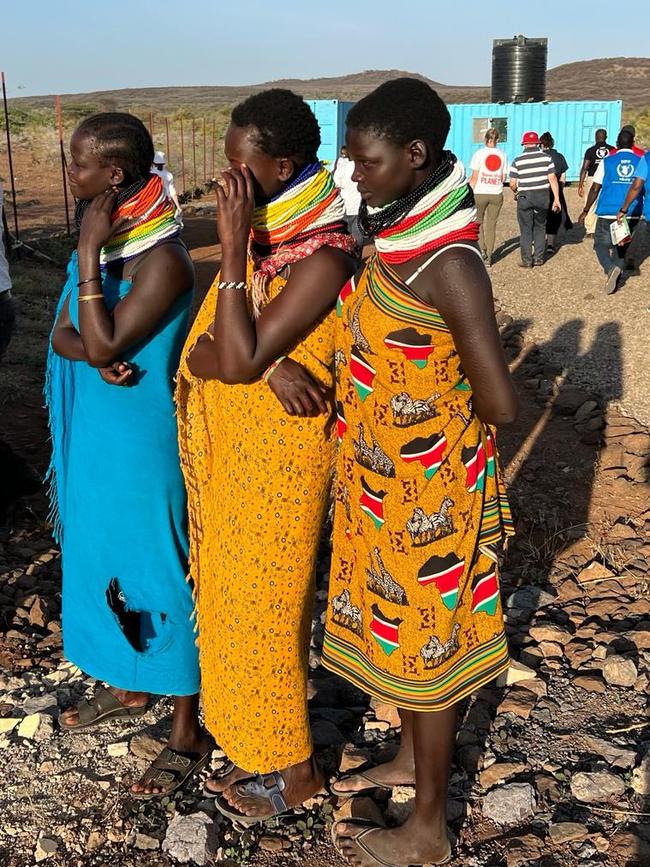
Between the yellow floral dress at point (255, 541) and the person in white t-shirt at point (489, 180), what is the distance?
10.1m

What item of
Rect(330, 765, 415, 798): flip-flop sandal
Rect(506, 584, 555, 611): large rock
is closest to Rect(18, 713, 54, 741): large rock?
Rect(330, 765, 415, 798): flip-flop sandal

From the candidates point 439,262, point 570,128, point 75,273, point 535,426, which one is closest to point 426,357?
point 439,262

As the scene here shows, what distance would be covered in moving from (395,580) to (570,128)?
25.1 m

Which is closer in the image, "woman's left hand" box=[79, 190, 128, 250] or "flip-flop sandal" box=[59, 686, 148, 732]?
"woman's left hand" box=[79, 190, 128, 250]

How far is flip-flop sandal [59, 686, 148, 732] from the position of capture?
306 cm

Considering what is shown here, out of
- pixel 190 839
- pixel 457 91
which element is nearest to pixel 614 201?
pixel 190 839

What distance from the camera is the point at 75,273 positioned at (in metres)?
2.66

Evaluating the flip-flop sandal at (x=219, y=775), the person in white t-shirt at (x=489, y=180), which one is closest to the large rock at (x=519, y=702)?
the flip-flop sandal at (x=219, y=775)

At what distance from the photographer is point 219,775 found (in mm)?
2869

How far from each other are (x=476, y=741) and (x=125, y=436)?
150 cm

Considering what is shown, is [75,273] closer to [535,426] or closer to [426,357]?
[426,357]

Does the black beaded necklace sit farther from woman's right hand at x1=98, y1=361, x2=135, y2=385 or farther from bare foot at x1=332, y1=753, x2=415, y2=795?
bare foot at x1=332, y1=753, x2=415, y2=795

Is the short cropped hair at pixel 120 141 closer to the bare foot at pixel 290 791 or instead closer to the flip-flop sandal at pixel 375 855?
the bare foot at pixel 290 791

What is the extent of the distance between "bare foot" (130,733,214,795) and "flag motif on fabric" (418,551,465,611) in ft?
3.51
